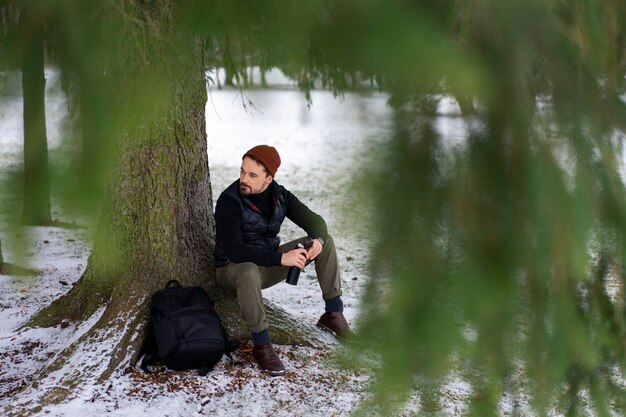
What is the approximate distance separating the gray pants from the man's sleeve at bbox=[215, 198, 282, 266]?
57 millimetres

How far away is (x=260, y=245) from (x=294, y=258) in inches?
11.8

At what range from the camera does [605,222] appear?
1.10 meters

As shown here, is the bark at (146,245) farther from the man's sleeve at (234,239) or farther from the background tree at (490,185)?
the background tree at (490,185)

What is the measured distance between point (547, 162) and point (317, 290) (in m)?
4.23

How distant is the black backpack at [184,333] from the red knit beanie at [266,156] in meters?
0.73

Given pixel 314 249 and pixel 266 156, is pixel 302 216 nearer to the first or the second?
pixel 314 249

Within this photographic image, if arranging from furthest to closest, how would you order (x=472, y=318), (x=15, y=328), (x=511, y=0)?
(x=15, y=328)
(x=472, y=318)
(x=511, y=0)

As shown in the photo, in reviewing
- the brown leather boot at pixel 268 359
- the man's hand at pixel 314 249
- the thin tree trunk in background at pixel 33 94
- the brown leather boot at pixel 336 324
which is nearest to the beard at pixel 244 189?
the man's hand at pixel 314 249

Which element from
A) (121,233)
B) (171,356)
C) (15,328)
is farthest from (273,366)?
(15,328)

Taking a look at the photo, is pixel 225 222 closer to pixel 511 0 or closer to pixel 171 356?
pixel 171 356

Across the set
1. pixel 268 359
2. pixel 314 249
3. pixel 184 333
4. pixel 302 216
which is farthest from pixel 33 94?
pixel 302 216

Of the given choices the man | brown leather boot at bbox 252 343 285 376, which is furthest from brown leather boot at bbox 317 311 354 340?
brown leather boot at bbox 252 343 285 376

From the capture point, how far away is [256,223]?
11.7ft

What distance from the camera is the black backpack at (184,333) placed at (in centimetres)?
322
